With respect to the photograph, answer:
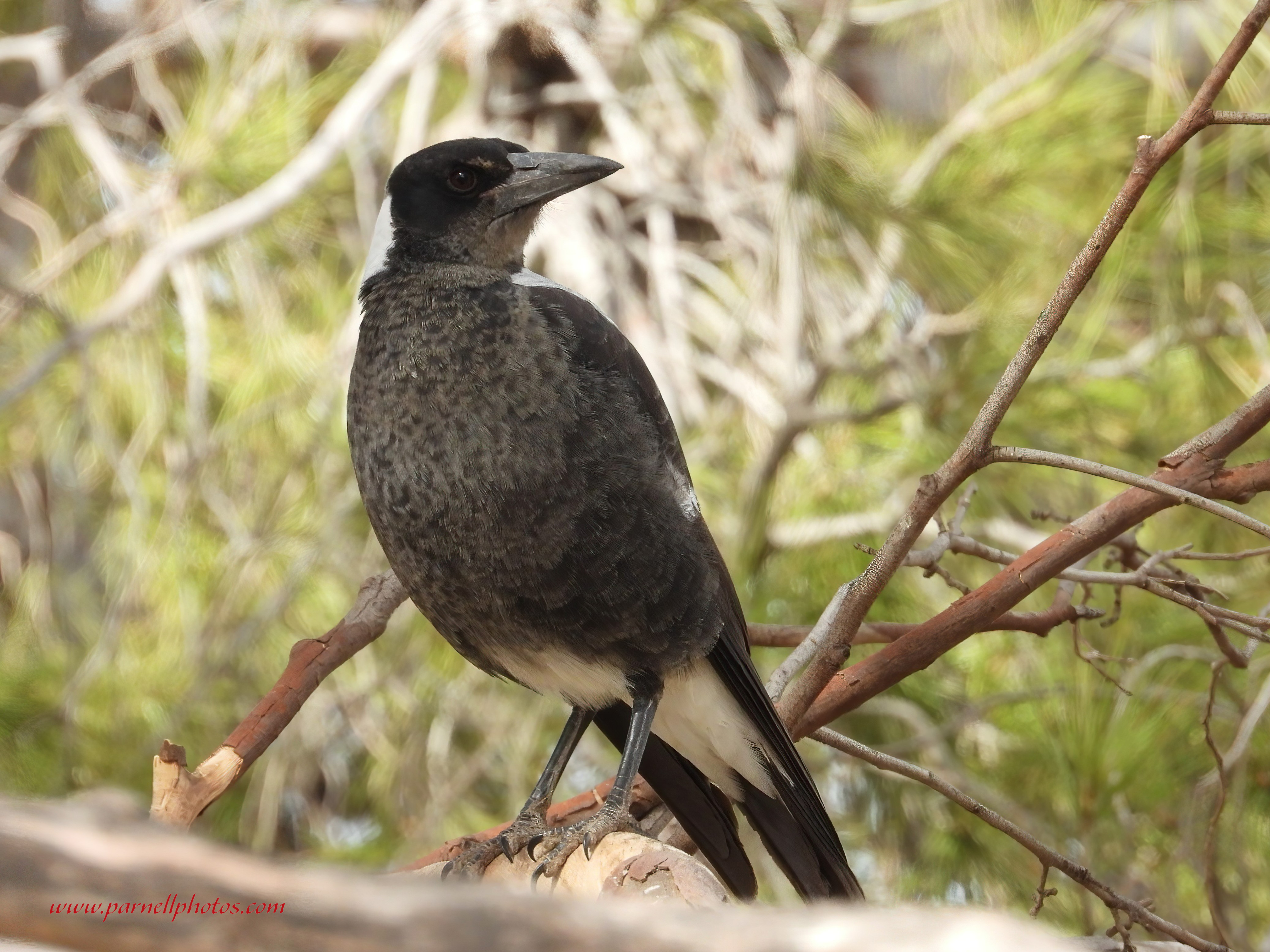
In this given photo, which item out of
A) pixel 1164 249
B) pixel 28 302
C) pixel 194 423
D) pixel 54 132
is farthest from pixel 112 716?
pixel 1164 249

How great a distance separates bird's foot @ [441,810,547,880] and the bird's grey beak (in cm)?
79

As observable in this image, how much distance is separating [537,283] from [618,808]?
66 centimetres

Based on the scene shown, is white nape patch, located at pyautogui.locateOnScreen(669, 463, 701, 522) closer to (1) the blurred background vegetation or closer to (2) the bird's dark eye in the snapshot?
(2) the bird's dark eye

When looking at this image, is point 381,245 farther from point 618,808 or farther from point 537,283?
point 618,808

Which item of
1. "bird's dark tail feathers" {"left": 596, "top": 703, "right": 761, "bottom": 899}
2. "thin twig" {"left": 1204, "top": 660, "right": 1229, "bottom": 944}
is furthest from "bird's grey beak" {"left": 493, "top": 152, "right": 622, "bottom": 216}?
"thin twig" {"left": 1204, "top": 660, "right": 1229, "bottom": 944}

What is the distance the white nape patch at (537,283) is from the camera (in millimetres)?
1648

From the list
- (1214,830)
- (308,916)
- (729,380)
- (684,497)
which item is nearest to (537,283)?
(684,497)

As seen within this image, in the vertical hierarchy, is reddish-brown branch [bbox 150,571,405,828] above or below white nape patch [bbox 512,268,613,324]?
below

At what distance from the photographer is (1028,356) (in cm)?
112

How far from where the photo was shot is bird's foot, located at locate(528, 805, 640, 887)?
137 centimetres

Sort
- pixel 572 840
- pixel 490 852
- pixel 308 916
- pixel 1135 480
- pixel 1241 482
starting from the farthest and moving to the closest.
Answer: pixel 490 852
pixel 572 840
pixel 1241 482
pixel 1135 480
pixel 308 916

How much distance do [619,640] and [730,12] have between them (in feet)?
5.10

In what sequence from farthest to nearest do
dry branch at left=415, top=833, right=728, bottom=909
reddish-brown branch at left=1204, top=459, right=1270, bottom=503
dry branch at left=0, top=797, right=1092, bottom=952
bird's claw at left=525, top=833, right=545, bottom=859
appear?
bird's claw at left=525, top=833, right=545, bottom=859 → reddish-brown branch at left=1204, top=459, right=1270, bottom=503 → dry branch at left=415, top=833, right=728, bottom=909 → dry branch at left=0, top=797, right=1092, bottom=952

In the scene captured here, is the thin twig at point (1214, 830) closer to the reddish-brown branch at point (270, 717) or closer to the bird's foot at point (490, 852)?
the bird's foot at point (490, 852)
